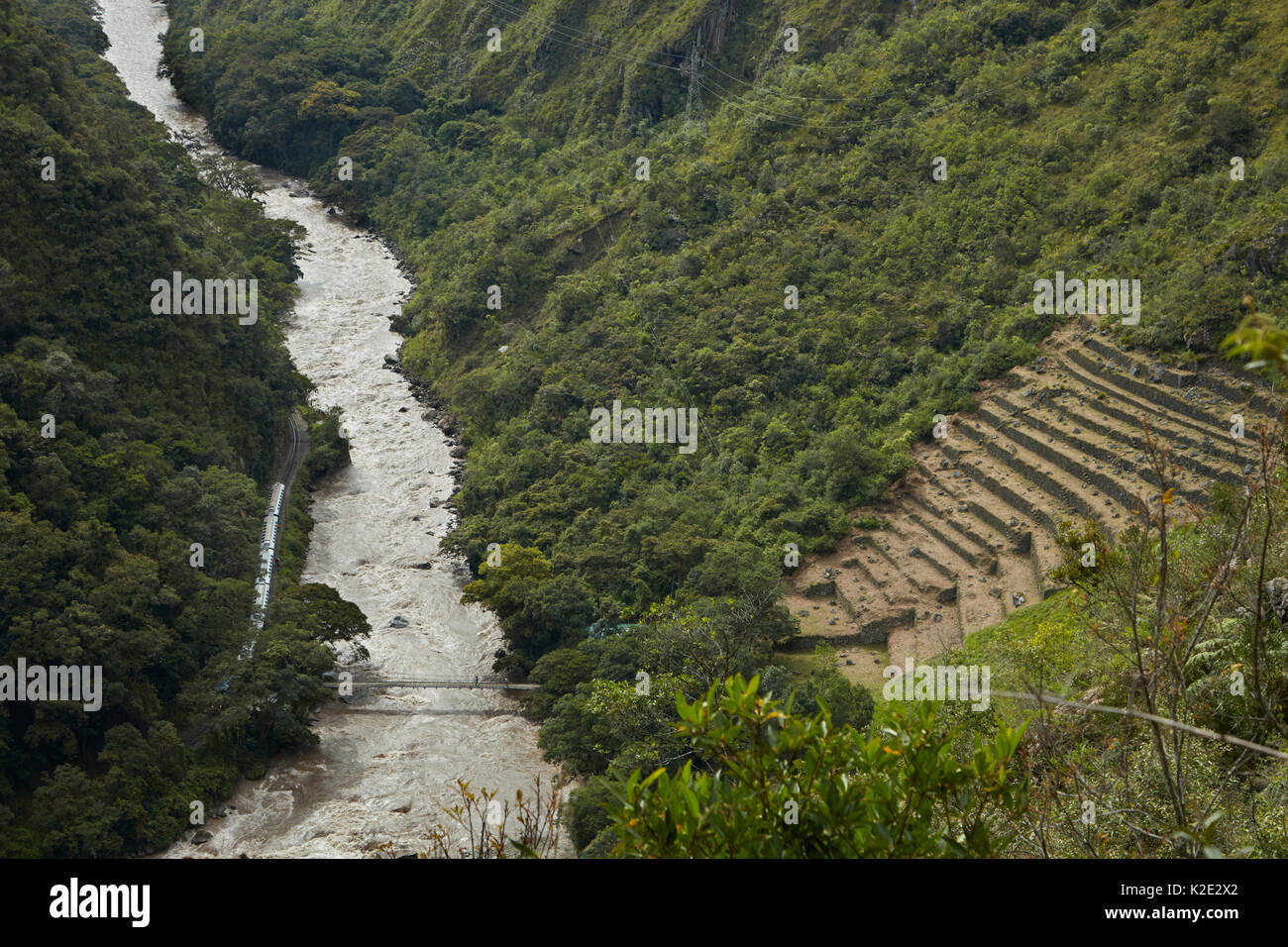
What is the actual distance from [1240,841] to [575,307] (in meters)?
30.5

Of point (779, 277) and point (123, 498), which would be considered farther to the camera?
point (779, 277)

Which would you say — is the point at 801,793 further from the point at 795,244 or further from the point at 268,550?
the point at 795,244

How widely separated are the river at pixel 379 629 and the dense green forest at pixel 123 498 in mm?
940

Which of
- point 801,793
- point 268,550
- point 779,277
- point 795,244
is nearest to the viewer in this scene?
point 801,793

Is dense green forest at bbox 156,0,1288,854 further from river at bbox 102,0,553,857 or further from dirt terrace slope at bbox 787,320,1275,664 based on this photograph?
river at bbox 102,0,553,857

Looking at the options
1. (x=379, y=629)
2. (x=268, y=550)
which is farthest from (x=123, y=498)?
(x=379, y=629)

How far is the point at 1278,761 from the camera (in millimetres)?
8930

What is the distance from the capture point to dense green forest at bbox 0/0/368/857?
774 inches

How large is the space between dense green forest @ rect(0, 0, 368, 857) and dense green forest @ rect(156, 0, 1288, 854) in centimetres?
571

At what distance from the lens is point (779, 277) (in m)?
32.2

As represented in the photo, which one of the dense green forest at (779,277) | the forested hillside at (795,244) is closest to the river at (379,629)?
the dense green forest at (779,277)

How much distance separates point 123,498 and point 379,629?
641 centimetres

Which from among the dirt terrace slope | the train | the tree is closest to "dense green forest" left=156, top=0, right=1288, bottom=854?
the dirt terrace slope
